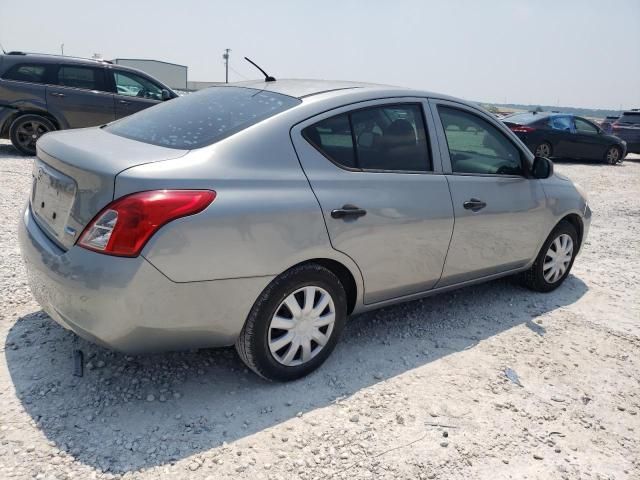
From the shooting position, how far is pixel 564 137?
14062 millimetres

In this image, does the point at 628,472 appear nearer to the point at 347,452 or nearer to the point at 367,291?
the point at 347,452

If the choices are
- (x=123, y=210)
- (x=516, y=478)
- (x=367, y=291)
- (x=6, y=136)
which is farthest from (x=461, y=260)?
(x=6, y=136)

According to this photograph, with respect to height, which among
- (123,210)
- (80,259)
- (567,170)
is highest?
(123,210)

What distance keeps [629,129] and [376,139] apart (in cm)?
1686

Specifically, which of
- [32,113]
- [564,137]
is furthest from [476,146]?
[564,137]

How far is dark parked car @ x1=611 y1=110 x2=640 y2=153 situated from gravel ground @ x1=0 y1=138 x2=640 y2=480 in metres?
15.1

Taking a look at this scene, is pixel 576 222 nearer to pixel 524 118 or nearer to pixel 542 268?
pixel 542 268

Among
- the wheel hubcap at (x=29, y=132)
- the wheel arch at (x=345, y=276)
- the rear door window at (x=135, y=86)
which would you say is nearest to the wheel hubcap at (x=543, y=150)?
the rear door window at (x=135, y=86)

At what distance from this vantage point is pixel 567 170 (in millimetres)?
13047

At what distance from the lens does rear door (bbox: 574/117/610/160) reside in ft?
47.4

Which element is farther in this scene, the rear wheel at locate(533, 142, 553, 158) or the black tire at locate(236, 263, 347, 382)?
the rear wheel at locate(533, 142, 553, 158)

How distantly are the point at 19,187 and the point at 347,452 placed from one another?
5.99 metres

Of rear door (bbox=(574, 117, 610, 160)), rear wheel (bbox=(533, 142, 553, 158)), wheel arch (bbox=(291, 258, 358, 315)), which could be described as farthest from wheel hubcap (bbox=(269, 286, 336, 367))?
rear door (bbox=(574, 117, 610, 160))

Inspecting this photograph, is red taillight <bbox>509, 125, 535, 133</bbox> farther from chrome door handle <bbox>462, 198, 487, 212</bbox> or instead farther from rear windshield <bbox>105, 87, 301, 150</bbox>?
rear windshield <bbox>105, 87, 301, 150</bbox>
